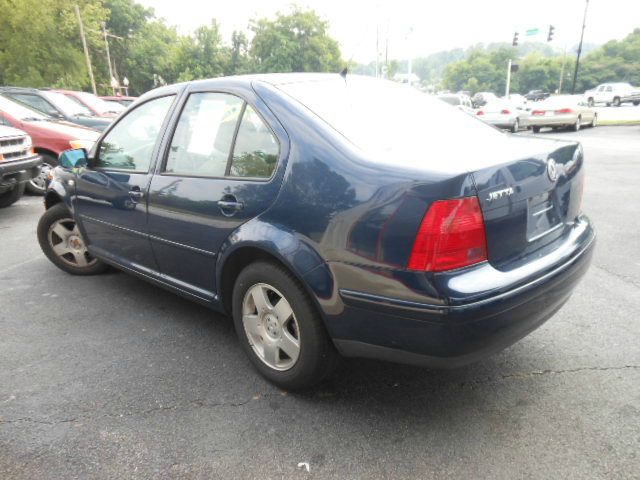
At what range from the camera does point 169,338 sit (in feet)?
10.6

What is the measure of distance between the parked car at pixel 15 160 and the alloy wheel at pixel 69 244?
8.53ft

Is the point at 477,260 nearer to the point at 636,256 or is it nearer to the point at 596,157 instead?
the point at 636,256

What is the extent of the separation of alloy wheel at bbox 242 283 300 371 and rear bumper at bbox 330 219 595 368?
32 centimetres

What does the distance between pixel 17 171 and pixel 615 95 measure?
4804 cm

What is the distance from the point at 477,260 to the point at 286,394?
126 cm

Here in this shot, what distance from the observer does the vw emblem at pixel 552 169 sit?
2.34m

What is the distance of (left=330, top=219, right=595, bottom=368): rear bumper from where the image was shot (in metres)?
1.95

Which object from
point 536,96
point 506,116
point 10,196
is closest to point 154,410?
point 10,196

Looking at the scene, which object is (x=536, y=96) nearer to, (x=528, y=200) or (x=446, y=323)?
(x=528, y=200)

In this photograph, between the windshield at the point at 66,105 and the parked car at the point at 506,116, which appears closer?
the windshield at the point at 66,105

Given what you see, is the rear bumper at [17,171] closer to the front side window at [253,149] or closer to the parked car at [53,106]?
the parked car at [53,106]

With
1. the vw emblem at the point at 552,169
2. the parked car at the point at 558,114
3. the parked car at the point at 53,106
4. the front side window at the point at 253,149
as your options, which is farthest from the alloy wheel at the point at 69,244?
the parked car at the point at 558,114

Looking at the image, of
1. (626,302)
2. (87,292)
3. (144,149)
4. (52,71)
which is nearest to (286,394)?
(144,149)

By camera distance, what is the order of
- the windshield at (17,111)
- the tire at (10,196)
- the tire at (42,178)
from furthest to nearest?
the windshield at (17,111)
the tire at (42,178)
the tire at (10,196)
